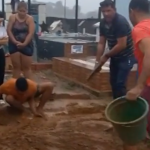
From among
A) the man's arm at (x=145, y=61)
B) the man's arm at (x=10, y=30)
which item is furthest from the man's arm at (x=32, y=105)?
the man's arm at (x=145, y=61)

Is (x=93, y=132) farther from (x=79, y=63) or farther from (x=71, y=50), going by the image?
(x=71, y=50)

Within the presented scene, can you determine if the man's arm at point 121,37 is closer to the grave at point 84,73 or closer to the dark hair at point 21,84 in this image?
the dark hair at point 21,84

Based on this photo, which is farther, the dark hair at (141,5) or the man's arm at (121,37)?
the man's arm at (121,37)

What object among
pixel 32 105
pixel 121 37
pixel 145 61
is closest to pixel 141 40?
pixel 145 61

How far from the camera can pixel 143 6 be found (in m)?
4.10

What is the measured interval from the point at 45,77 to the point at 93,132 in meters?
3.67

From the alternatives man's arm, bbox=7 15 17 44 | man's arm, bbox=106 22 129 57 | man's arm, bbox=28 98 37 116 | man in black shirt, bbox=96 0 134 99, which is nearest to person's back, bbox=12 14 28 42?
man's arm, bbox=7 15 17 44

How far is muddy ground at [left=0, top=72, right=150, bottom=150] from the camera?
5.06 metres

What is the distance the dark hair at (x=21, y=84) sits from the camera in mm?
5840

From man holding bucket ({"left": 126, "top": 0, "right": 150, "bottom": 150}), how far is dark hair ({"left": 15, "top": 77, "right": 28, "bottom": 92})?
2.18 meters

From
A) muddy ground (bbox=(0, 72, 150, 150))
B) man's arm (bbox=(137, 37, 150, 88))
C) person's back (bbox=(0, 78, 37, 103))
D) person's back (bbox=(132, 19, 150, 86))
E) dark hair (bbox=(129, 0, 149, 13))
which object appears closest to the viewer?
man's arm (bbox=(137, 37, 150, 88))

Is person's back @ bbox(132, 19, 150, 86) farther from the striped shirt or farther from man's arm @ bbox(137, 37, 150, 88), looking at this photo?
the striped shirt

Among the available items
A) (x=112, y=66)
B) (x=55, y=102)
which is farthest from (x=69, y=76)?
(x=112, y=66)

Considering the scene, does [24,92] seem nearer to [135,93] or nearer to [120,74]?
[120,74]
